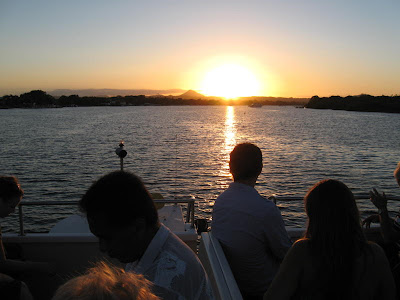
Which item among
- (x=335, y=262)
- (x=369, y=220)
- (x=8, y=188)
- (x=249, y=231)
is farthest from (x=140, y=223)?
(x=369, y=220)

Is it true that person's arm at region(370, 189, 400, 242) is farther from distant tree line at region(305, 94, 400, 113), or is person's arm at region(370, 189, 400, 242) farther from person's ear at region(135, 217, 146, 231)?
distant tree line at region(305, 94, 400, 113)

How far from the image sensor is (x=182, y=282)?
5.08 ft

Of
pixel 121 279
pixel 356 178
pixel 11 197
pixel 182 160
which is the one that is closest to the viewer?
pixel 121 279

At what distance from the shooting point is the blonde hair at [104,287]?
985 mm

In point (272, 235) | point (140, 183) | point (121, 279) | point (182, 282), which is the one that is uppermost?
point (140, 183)

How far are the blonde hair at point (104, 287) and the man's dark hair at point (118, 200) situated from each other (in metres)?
0.44

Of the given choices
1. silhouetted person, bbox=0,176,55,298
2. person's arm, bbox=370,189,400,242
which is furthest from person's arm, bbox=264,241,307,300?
silhouetted person, bbox=0,176,55,298

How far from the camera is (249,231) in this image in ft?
8.80

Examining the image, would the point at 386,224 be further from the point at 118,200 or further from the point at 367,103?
the point at 367,103

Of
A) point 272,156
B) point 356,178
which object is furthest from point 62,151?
point 356,178

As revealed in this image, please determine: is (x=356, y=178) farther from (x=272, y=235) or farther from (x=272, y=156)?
(x=272, y=235)

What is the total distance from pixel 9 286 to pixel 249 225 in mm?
1853

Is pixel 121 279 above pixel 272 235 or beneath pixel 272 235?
above

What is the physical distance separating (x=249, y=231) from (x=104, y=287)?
5.94 feet
